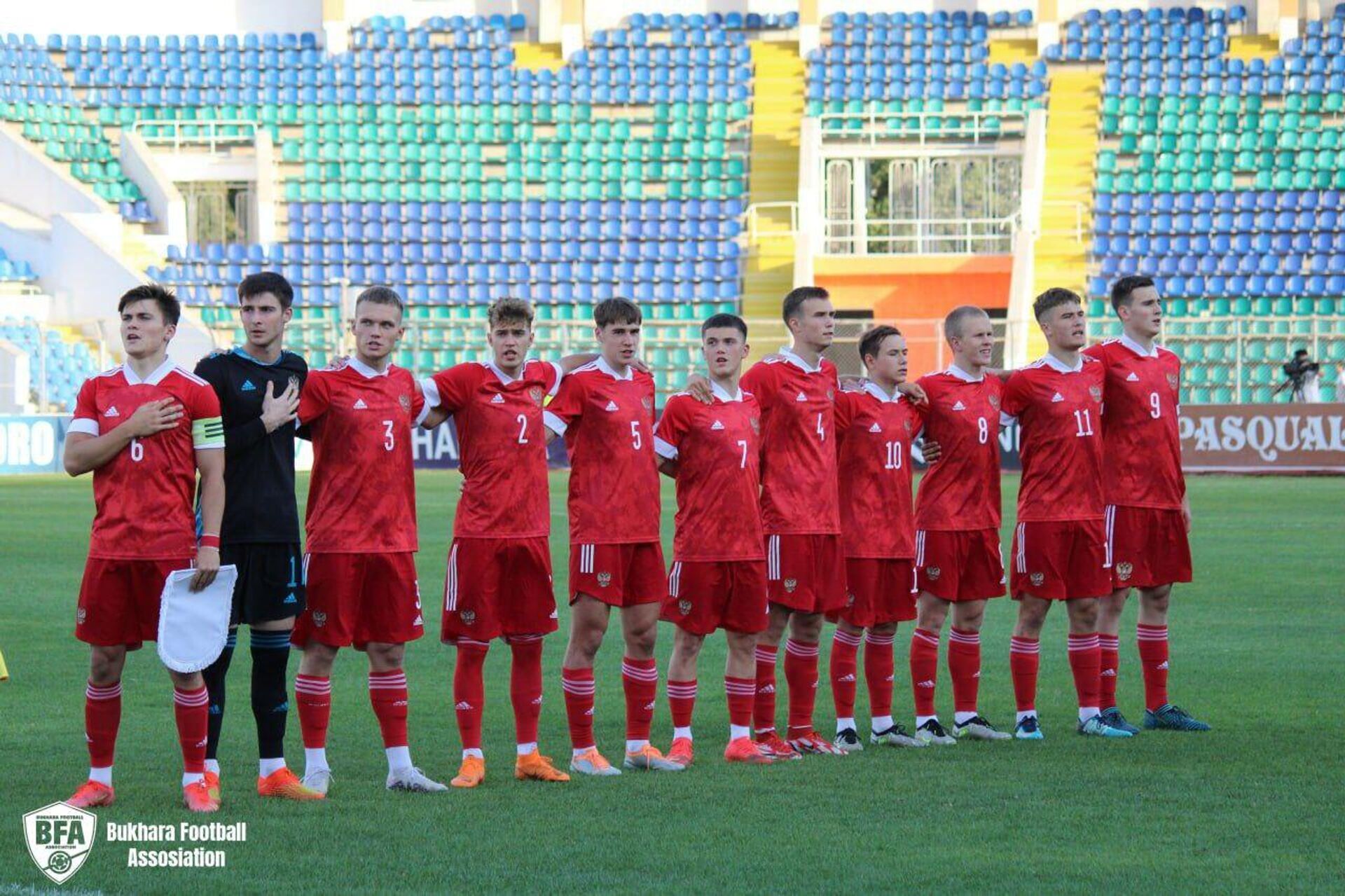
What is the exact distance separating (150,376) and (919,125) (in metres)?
30.3

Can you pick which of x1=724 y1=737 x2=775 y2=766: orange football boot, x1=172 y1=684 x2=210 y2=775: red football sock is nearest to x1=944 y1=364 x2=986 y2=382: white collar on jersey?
x1=724 y1=737 x2=775 y2=766: orange football boot

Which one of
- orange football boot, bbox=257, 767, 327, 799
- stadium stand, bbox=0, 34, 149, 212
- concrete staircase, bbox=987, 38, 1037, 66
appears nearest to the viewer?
orange football boot, bbox=257, 767, 327, 799

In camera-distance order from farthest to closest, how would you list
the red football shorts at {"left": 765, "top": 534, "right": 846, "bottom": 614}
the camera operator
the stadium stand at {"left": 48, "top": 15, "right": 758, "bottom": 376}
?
the stadium stand at {"left": 48, "top": 15, "right": 758, "bottom": 376} < the camera operator < the red football shorts at {"left": 765, "top": 534, "right": 846, "bottom": 614}

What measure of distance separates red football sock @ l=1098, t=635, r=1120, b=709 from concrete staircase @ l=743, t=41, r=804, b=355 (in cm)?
2318

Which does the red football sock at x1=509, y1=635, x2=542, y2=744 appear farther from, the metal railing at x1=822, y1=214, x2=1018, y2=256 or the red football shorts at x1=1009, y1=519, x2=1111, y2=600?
the metal railing at x1=822, y1=214, x2=1018, y2=256

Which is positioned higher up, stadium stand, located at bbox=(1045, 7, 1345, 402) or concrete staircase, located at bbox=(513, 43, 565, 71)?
concrete staircase, located at bbox=(513, 43, 565, 71)

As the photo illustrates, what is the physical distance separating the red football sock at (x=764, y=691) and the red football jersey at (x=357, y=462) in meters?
1.75

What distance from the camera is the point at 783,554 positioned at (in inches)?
317

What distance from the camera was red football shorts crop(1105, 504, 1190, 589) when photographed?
28.9ft

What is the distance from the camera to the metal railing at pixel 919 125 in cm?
3481

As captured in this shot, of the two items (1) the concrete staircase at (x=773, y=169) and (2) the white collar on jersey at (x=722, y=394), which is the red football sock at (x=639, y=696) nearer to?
(2) the white collar on jersey at (x=722, y=394)

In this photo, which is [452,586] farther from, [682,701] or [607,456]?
[682,701]

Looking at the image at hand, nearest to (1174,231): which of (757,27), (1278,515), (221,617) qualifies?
(757,27)

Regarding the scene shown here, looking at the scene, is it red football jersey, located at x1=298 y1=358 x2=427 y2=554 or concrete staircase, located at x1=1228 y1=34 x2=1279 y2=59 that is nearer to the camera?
red football jersey, located at x1=298 y1=358 x2=427 y2=554
